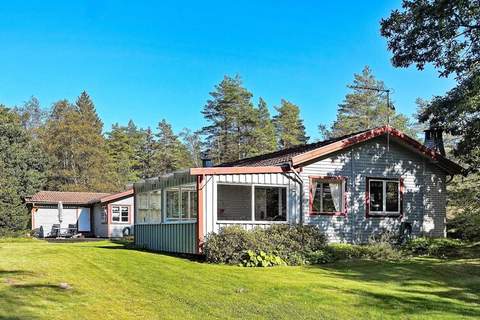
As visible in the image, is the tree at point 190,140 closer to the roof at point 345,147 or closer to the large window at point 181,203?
the large window at point 181,203

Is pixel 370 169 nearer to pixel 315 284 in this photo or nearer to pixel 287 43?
pixel 315 284

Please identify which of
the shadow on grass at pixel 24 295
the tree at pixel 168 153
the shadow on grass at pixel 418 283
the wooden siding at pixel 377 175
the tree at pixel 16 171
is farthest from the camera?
the tree at pixel 168 153

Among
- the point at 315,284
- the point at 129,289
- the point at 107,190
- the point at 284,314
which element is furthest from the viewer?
the point at 107,190

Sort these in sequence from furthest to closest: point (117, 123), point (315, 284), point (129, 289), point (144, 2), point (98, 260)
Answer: point (117, 123), point (144, 2), point (98, 260), point (315, 284), point (129, 289)

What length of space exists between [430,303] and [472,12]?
10.1 meters

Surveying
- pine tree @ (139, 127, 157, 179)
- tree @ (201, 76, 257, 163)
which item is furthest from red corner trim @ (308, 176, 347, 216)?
pine tree @ (139, 127, 157, 179)

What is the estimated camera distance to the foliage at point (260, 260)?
14.4 meters

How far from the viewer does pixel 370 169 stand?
1909 centimetres

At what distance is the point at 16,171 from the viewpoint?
4181cm

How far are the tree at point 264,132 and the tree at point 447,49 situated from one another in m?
33.4

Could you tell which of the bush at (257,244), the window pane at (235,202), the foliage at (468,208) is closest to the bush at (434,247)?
the foliage at (468,208)

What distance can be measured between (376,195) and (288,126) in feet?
126

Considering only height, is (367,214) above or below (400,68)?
below

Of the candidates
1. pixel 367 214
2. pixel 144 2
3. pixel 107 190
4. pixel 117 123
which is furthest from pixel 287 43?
pixel 117 123
